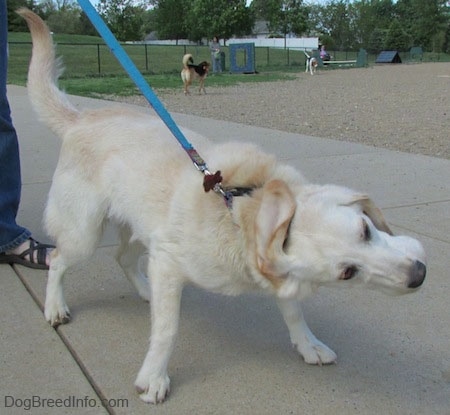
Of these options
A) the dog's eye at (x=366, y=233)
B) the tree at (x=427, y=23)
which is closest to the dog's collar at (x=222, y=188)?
the dog's eye at (x=366, y=233)

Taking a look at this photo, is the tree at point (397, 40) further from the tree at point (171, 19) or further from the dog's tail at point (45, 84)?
the dog's tail at point (45, 84)

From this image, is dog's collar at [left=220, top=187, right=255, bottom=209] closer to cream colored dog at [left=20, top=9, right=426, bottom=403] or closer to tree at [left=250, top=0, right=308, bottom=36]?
cream colored dog at [left=20, top=9, right=426, bottom=403]

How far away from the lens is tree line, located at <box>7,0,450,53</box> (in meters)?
76.6

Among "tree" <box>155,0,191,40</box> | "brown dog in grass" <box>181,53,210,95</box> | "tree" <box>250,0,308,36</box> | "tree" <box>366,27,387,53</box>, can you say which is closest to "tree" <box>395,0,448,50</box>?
"tree" <box>366,27,387,53</box>

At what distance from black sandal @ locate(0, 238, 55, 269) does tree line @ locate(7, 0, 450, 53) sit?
70.7 m

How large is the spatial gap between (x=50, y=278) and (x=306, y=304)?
1389 mm

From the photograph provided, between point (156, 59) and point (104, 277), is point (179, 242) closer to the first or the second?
point (104, 277)

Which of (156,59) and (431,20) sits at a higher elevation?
(431,20)

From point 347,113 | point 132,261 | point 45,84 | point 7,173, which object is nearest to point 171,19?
point 347,113

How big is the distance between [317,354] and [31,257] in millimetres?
2040

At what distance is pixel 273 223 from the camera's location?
1.94m

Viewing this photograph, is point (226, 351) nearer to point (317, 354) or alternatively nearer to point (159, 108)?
point (317, 354)

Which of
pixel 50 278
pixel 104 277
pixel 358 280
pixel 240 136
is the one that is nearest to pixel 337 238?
pixel 358 280

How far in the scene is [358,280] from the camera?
1.92 meters
